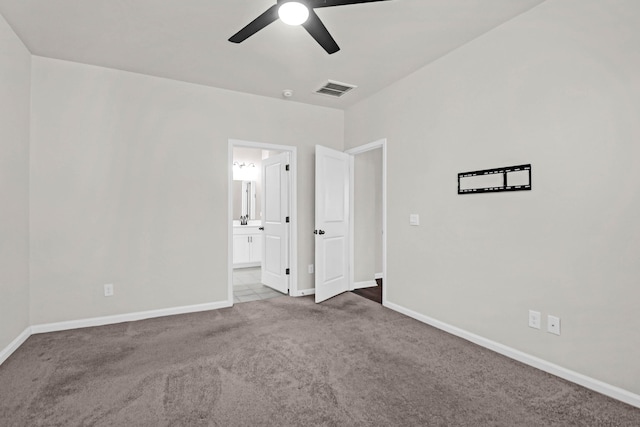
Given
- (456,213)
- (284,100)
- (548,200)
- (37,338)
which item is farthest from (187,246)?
(548,200)

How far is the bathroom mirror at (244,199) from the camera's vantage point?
7.58m

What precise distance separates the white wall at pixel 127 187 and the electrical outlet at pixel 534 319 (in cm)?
314

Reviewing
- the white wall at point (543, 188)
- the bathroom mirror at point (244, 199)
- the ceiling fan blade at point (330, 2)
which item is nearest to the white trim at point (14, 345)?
the ceiling fan blade at point (330, 2)

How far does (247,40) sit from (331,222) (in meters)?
2.35

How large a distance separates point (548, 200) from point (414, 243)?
143 centimetres

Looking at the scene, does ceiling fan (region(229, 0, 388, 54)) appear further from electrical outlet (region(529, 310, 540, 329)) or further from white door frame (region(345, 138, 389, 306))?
electrical outlet (region(529, 310, 540, 329))

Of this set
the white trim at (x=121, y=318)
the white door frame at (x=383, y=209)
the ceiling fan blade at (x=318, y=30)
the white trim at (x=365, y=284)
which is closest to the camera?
the ceiling fan blade at (x=318, y=30)

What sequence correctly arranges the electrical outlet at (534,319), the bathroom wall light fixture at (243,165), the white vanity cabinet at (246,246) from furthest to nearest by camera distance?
1. the bathroom wall light fixture at (243,165)
2. the white vanity cabinet at (246,246)
3. the electrical outlet at (534,319)

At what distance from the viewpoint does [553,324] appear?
237 centimetres

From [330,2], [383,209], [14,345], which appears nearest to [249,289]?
[383,209]

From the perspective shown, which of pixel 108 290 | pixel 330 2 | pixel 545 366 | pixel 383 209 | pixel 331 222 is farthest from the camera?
pixel 331 222

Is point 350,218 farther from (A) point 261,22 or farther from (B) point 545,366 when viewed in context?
(A) point 261,22

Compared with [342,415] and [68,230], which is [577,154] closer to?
[342,415]

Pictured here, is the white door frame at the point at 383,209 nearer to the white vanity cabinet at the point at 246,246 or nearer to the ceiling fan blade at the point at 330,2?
the ceiling fan blade at the point at 330,2
